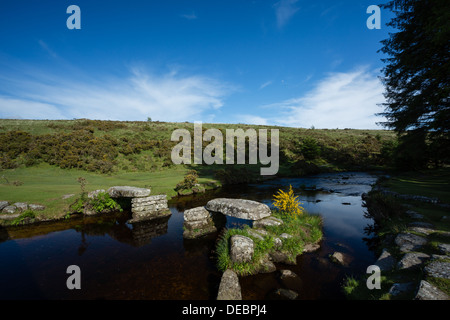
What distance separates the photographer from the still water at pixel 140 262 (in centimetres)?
615

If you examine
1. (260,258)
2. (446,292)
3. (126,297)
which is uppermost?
(446,292)

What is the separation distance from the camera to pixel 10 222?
37.0 ft

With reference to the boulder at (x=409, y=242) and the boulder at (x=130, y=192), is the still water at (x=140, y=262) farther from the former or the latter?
the boulder at (x=130, y=192)

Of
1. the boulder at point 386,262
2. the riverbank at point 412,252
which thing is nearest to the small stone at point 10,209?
the riverbank at point 412,252

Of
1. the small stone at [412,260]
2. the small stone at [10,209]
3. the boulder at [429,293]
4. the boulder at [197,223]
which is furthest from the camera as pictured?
the small stone at [10,209]

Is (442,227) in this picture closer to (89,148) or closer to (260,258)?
(260,258)

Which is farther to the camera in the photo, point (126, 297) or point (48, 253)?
point (48, 253)

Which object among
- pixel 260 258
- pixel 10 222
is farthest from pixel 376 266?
pixel 10 222

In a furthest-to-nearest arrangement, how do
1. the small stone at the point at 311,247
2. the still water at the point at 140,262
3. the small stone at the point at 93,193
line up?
the small stone at the point at 93,193
the small stone at the point at 311,247
the still water at the point at 140,262

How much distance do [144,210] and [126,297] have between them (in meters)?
7.89

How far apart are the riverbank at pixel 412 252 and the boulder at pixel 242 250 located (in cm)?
340

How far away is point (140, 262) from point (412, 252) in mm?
10710

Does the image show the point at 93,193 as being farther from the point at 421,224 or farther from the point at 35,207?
the point at 421,224
